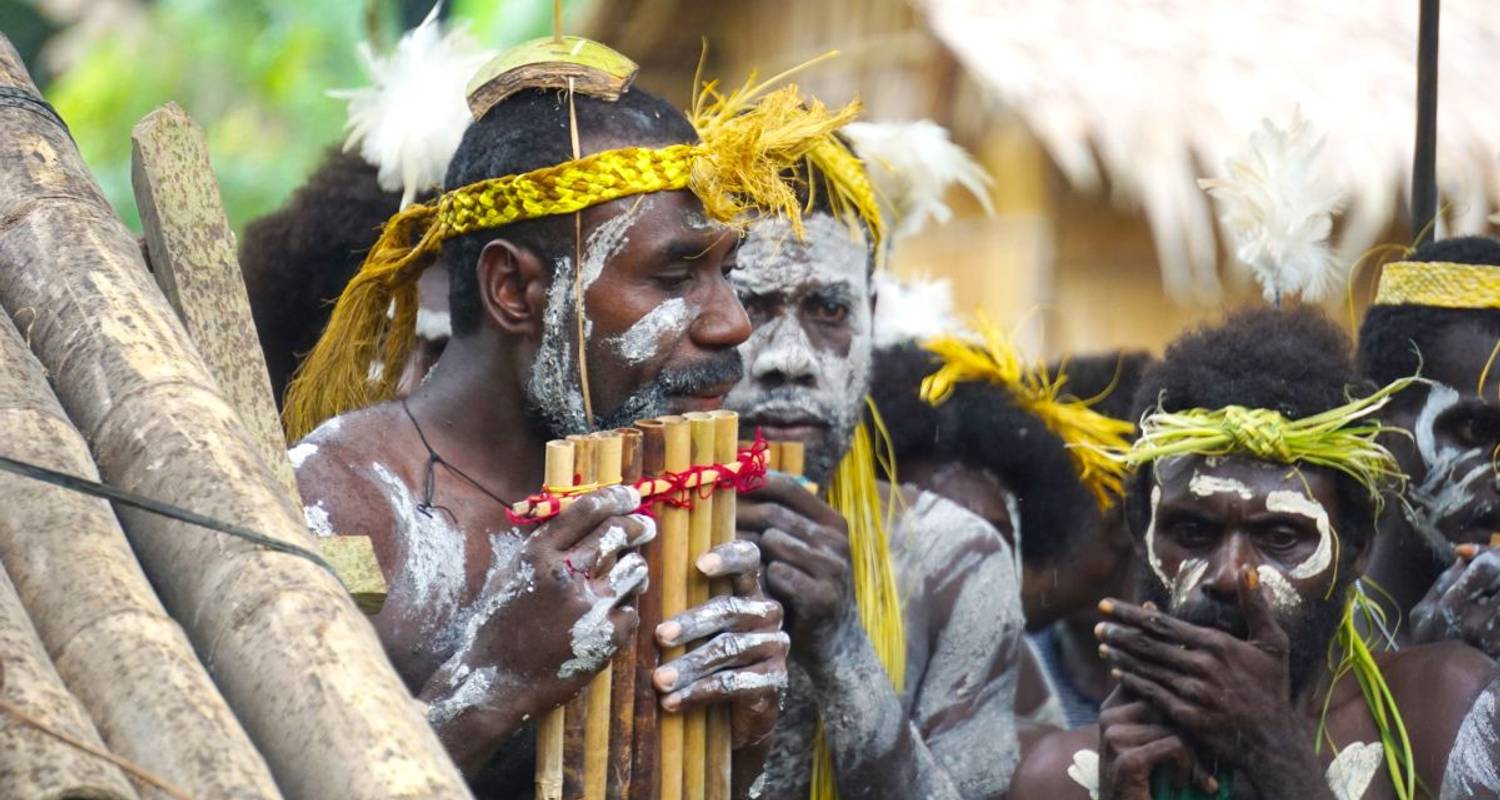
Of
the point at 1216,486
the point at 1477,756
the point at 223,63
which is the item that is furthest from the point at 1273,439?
the point at 223,63

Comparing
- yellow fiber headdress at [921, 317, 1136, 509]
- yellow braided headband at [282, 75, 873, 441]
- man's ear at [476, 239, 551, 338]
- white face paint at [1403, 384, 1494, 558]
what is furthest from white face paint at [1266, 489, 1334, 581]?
yellow fiber headdress at [921, 317, 1136, 509]

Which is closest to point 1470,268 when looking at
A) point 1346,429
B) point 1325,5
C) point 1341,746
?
point 1346,429

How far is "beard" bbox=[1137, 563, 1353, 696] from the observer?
13.9 ft

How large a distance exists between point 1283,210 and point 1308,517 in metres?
1.29

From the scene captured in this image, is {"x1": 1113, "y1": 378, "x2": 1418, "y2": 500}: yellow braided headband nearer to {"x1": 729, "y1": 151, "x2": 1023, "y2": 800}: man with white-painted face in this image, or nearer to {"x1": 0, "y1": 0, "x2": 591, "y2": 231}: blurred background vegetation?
{"x1": 729, "y1": 151, "x2": 1023, "y2": 800}: man with white-painted face

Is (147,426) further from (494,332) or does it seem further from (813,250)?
(813,250)

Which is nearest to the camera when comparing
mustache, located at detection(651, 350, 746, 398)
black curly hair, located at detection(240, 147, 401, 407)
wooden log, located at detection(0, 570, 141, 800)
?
wooden log, located at detection(0, 570, 141, 800)

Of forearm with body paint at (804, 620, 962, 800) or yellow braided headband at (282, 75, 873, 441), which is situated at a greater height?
yellow braided headband at (282, 75, 873, 441)

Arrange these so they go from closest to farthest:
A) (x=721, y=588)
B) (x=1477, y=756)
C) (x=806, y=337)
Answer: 1. (x=721, y=588)
2. (x=1477, y=756)
3. (x=806, y=337)

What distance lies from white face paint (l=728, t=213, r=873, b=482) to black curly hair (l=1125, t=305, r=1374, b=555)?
678 mm

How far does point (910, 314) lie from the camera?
6.88 metres

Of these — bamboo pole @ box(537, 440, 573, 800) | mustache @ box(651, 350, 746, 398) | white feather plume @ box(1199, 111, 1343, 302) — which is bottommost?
bamboo pole @ box(537, 440, 573, 800)

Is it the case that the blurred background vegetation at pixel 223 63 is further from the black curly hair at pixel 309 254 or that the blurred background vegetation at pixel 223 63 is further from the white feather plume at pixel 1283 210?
the white feather plume at pixel 1283 210

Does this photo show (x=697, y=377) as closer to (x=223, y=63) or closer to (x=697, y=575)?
(x=697, y=575)
